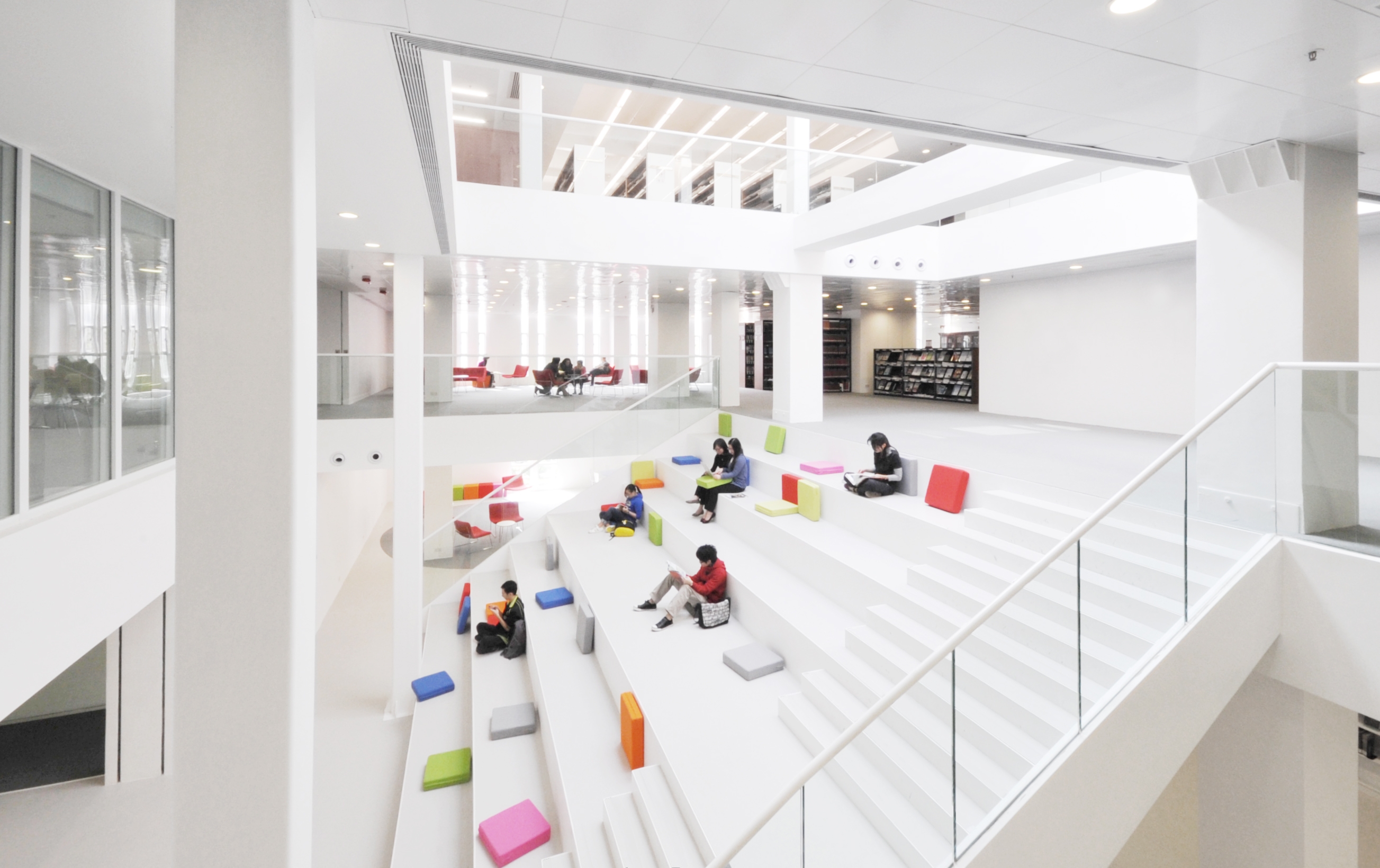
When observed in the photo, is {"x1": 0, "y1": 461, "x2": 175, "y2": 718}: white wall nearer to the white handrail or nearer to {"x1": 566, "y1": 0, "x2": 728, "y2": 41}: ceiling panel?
the white handrail

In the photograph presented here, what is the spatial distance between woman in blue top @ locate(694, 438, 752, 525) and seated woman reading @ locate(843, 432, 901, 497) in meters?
2.28

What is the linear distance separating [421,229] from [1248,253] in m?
6.92

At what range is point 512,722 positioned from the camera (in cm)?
614

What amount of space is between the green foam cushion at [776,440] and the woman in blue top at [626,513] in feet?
7.19

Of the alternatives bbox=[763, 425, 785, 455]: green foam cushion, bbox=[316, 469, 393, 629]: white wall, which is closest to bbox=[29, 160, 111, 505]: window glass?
bbox=[316, 469, 393, 629]: white wall

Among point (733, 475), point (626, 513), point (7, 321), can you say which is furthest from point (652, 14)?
point (626, 513)

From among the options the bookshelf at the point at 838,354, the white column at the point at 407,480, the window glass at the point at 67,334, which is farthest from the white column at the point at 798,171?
the bookshelf at the point at 838,354

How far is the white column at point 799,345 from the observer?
37.3 ft

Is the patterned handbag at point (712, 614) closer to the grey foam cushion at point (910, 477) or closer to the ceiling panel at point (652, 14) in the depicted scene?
the grey foam cushion at point (910, 477)

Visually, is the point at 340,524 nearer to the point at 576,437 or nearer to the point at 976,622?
the point at 576,437

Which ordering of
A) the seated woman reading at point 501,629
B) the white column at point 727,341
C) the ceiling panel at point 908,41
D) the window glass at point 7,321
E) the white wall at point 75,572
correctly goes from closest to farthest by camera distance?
1. the ceiling panel at point 908,41
2. the white wall at point 75,572
3. the window glass at point 7,321
4. the seated woman reading at point 501,629
5. the white column at point 727,341

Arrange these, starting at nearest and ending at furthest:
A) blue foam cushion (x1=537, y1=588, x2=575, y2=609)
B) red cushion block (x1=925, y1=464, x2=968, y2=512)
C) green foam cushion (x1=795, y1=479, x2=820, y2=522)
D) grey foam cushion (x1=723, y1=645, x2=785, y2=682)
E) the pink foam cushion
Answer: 1. the pink foam cushion
2. grey foam cushion (x1=723, y1=645, x2=785, y2=682)
3. red cushion block (x1=925, y1=464, x2=968, y2=512)
4. green foam cushion (x1=795, y1=479, x2=820, y2=522)
5. blue foam cushion (x1=537, y1=588, x2=575, y2=609)

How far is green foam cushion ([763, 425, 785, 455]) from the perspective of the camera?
1035 cm

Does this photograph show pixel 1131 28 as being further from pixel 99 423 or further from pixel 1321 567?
pixel 99 423
